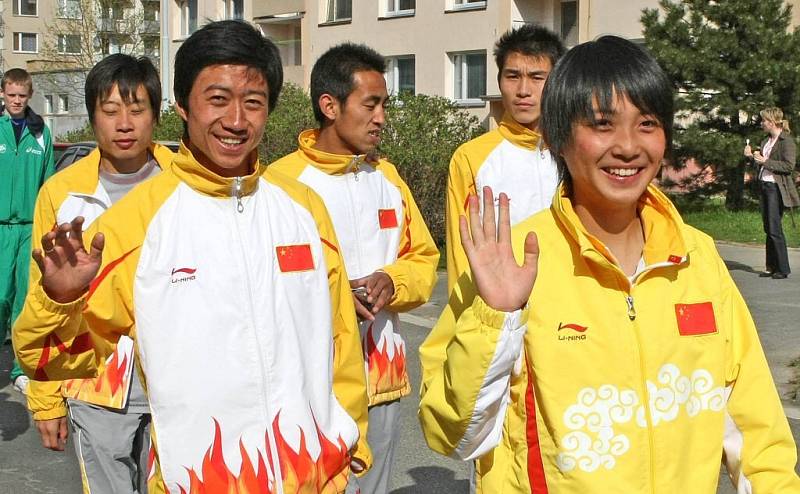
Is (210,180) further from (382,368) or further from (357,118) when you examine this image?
(357,118)

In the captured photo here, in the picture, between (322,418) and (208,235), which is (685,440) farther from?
(208,235)

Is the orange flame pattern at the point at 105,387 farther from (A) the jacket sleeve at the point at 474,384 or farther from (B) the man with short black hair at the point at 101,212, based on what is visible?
(A) the jacket sleeve at the point at 474,384

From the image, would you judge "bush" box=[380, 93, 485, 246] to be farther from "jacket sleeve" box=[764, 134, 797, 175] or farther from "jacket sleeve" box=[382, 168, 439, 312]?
"jacket sleeve" box=[382, 168, 439, 312]

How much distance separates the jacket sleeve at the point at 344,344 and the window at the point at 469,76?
29.2 metres

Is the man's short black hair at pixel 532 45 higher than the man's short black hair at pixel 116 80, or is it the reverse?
the man's short black hair at pixel 532 45

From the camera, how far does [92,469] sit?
4324mm

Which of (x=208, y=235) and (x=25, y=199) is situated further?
(x=25, y=199)

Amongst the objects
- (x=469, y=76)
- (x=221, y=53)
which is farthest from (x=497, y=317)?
(x=469, y=76)

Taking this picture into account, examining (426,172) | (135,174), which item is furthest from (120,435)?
(426,172)

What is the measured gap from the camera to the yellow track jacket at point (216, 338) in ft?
10.3

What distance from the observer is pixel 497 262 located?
246 centimetres

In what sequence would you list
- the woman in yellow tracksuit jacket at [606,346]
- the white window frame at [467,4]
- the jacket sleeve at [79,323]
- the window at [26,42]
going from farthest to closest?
the window at [26,42], the white window frame at [467,4], the jacket sleeve at [79,323], the woman in yellow tracksuit jacket at [606,346]

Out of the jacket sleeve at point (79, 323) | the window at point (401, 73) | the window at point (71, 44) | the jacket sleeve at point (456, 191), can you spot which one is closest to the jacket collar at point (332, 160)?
the jacket sleeve at point (456, 191)

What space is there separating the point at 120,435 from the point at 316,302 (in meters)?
1.45
